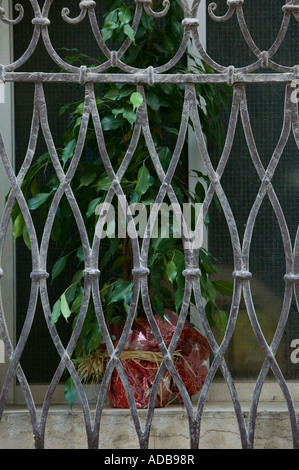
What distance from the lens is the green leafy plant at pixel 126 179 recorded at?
245cm

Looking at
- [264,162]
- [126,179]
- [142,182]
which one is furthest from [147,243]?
[264,162]

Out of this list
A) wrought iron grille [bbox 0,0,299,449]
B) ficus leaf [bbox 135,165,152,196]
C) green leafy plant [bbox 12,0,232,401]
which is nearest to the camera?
wrought iron grille [bbox 0,0,299,449]

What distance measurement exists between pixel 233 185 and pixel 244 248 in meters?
0.96

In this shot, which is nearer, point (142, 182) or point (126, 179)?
point (142, 182)

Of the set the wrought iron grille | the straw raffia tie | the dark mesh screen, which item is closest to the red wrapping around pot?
the straw raffia tie

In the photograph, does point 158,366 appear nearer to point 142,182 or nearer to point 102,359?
point 102,359

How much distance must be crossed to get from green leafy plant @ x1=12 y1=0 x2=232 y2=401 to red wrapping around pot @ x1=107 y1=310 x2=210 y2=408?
0.09 metres

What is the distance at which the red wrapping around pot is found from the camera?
8.36 feet

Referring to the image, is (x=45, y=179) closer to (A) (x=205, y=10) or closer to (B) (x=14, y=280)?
(B) (x=14, y=280)

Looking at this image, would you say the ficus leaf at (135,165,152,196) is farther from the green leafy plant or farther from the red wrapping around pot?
the red wrapping around pot

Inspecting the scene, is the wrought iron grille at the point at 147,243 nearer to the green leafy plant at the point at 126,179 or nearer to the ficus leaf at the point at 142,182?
the ficus leaf at the point at 142,182

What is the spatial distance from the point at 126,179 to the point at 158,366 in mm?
669

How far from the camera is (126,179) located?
103 inches

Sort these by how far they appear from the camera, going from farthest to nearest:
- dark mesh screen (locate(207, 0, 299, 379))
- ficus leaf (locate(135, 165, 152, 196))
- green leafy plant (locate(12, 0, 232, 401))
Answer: dark mesh screen (locate(207, 0, 299, 379)), green leafy plant (locate(12, 0, 232, 401)), ficus leaf (locate(135, 165, 152, 196))
